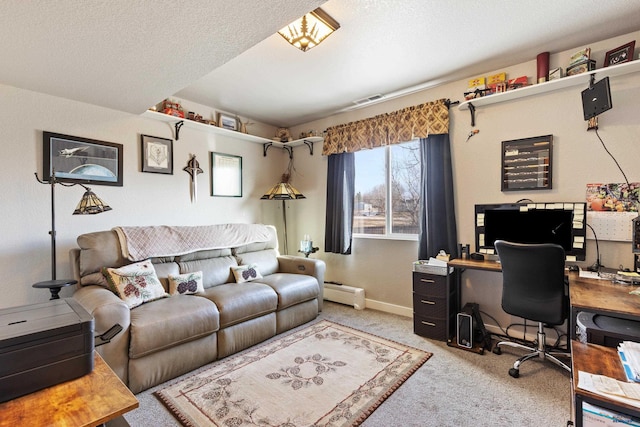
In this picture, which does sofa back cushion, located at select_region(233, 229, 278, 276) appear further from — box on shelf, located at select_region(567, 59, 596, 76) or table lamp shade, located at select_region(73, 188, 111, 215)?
box on shelf, located at select_region(567, 59, 596, 76)

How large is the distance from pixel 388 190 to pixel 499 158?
1256 millimetres

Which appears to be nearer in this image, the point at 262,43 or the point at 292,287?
the point at 262,43

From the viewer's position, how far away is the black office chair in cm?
209

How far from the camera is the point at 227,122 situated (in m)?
3.86

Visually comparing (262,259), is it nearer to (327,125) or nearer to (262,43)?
(327,125)

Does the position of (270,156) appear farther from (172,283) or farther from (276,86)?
(172,283)

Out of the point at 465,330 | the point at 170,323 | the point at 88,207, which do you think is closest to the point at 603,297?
the point at 465,330

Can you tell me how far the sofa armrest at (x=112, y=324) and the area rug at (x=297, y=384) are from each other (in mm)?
339

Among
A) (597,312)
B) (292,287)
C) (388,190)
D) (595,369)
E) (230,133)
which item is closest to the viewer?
(595,369)

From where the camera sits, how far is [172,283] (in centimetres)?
268

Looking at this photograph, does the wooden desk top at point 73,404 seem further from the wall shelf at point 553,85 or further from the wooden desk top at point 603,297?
the wall shelf at point 553,85

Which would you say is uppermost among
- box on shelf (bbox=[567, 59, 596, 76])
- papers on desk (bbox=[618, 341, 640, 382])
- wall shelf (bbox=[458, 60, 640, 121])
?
box on shelf (bbox=[567, 59, 596, 76])

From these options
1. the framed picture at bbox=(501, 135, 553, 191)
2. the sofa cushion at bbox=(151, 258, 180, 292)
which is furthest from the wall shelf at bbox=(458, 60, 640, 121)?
the sofa cushion at bbox=(151, 258, 180, 292)

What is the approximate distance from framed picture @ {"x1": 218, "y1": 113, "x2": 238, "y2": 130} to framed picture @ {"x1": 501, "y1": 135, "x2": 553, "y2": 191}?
3.18 metres
